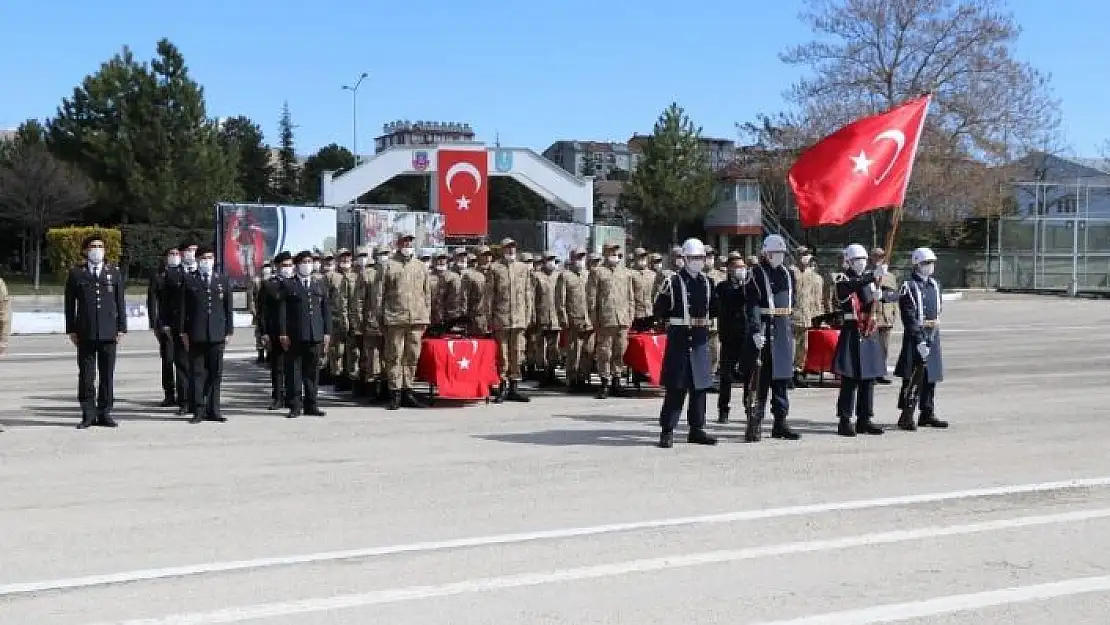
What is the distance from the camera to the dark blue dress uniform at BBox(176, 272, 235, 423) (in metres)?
13.5

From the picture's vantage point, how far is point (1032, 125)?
48.8 metres

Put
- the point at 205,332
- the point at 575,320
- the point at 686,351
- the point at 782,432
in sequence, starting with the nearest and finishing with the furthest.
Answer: the point at 686,351 < the point at 782,432 < the point at 205,332 < the point at 575,320

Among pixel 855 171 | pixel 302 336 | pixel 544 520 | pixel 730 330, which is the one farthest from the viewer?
pixel 855 171

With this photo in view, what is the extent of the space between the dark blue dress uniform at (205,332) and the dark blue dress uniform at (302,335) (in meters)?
0.69

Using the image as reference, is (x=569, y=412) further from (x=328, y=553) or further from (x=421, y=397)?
(x=328, y=553)

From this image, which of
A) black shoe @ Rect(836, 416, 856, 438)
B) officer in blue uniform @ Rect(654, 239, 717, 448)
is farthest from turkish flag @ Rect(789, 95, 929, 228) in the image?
officer in blue uniform @ Rect(654, 239, 717, 448)

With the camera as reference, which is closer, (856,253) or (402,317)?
(856,253)

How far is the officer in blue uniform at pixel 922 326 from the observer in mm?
12688

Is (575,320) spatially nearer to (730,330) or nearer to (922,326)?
(730,330)

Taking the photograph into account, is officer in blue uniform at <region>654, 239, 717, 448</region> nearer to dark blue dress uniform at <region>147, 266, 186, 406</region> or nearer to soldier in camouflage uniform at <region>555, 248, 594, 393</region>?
soldier in camouflage uniform at <region>555, 248, 594, 393</region>

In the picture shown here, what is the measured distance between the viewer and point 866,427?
12469 mm

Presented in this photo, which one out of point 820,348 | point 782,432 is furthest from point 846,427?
point 820,348

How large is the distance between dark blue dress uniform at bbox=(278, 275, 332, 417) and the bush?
3389cm

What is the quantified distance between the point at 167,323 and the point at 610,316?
18.0 feet
